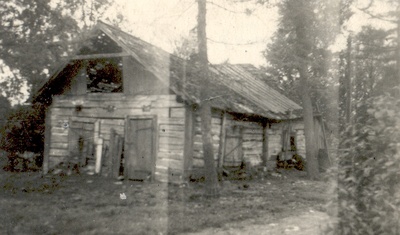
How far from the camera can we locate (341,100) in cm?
4172

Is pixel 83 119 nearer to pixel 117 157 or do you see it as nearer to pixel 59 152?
Result: pixel 59 152

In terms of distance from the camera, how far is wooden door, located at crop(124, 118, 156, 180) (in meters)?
13.9

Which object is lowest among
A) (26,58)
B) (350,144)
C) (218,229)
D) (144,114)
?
(218,229)

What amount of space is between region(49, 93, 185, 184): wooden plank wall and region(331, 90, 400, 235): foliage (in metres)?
9.11

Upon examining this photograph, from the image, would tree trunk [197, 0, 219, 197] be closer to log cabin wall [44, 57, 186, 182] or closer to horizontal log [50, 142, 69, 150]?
log cabin wall [44, 57, 186, 182]

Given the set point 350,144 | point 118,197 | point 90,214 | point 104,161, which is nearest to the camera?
point 350,144

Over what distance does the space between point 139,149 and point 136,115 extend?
123 centimetres

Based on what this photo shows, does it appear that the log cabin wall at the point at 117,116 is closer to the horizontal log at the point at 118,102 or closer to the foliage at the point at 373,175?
the horizontal log at the point at 118,102

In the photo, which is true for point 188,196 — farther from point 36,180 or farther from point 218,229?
point 36,180

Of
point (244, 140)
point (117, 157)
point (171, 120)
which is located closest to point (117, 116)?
point (117, 157)

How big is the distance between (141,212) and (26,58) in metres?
5.91

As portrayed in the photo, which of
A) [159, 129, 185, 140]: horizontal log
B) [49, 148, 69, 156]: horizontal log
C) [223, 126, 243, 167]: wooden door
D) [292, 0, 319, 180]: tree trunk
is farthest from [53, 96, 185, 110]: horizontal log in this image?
[292, 0, 319, 180]: tree trunk

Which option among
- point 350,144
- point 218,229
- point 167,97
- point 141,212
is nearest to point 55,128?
point 167,97

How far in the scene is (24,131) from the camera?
18750 millimetres
